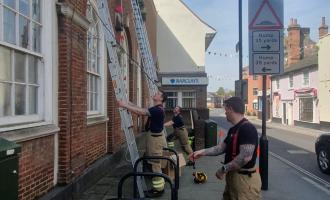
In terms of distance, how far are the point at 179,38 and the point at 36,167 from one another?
99.2ft

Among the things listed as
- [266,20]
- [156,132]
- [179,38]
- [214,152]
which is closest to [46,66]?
[156,132]

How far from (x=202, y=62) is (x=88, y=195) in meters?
27.6

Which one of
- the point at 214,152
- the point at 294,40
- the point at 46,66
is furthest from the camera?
the point at 294,40

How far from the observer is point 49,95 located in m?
6.68

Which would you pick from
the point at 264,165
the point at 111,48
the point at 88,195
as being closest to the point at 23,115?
the point at 111,48

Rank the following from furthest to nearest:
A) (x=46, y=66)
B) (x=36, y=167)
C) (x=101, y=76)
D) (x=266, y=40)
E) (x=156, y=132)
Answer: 1. (x=101, y=76)
2. (x=266, y=40)
3. (x=156, y=132)
4. (x=46, y=66)
5. (x=36, y=167)

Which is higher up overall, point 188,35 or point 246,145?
point 188,35

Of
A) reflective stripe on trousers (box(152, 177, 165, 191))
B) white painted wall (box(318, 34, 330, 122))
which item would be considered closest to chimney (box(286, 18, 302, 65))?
white painted wall (box(318, 34, 330, 122))

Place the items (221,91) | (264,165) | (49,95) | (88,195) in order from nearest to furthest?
(49,95) → (88,195) → (264,165) → (221,91)

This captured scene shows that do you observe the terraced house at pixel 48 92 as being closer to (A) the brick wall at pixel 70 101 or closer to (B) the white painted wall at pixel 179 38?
(A) the brick wall at pixel 70 101

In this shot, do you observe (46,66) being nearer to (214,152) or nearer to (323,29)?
(214,152)

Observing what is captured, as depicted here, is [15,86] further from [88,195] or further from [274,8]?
[274,8]

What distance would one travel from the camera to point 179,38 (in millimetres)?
35469

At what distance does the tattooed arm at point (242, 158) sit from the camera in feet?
14.5
